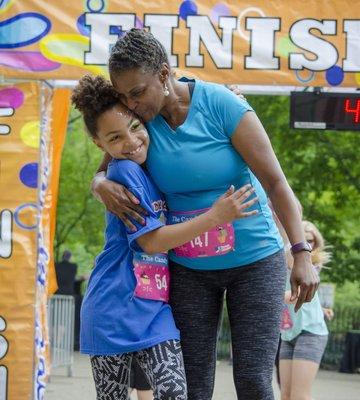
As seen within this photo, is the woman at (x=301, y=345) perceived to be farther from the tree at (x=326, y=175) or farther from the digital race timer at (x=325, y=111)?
the tree at (x=326, y=175)

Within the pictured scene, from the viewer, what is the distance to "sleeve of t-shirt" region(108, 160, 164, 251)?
13.5 ft

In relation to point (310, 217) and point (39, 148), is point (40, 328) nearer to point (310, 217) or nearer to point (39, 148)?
point (39, 148)

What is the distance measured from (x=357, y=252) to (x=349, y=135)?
325cm

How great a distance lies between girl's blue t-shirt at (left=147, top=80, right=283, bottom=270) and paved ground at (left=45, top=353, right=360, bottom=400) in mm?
7767

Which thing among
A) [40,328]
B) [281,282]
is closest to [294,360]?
[40,328]

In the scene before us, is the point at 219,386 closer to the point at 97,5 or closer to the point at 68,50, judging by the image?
the point at 68,50

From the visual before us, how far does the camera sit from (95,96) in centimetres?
416

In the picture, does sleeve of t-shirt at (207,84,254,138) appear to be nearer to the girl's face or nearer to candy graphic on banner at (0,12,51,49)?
the girl's face

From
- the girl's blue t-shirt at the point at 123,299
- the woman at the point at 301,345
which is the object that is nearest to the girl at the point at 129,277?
the girl's blue t-shirt at the point at 123,299

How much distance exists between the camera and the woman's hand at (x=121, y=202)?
412 cm

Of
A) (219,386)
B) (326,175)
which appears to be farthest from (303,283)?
(326,175)

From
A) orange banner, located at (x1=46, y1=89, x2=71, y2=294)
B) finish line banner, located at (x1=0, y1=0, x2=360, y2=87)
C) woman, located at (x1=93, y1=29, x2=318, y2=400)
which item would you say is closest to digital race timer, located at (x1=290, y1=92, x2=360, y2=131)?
finish line banner, located at (x1=0, y1=0, x2=360, y2=87)

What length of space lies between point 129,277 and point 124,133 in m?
0.59

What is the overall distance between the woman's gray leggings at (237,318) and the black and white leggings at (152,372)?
0.45 feet
